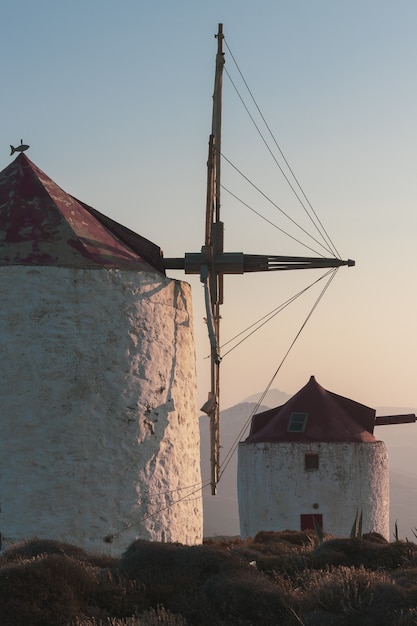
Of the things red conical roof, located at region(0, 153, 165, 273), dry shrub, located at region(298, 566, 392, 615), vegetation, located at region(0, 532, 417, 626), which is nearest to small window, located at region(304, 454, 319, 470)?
red conical roof, located at region(0, 153, 165, 273)

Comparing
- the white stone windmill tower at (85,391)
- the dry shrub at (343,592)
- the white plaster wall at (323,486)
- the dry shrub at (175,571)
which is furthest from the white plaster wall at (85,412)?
the white plaster wall at (323,486)

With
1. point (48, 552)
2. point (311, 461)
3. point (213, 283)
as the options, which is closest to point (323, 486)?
point (311, 461)

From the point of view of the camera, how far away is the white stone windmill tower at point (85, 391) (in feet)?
56.1

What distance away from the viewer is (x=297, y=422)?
1260 inches

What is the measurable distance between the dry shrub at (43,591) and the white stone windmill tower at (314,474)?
18.2m

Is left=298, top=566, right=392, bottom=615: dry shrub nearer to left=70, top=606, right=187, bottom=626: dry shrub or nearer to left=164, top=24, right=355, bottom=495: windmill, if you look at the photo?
left=70, top=606, right=187, bottom=626: dry shrub

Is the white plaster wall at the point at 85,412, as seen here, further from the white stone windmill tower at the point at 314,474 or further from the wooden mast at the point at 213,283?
the white stone windmill tower at the point at 314,474

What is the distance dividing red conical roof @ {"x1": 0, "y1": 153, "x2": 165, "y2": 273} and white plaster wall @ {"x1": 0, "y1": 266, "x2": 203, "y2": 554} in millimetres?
360

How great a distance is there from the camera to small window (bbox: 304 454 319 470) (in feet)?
102

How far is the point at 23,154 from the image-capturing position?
2012 cm

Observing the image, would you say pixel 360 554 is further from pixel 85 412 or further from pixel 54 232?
pixel 54 232

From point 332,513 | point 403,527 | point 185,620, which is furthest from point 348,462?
point 403,527

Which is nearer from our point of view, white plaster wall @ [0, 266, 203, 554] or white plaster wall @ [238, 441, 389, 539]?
white plaster wall @ [0, 266, 203, 554]

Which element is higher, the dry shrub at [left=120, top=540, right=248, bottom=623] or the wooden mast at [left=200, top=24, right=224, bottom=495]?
the wooden mast at [left=200, top=24, right=224, bottom=495]
